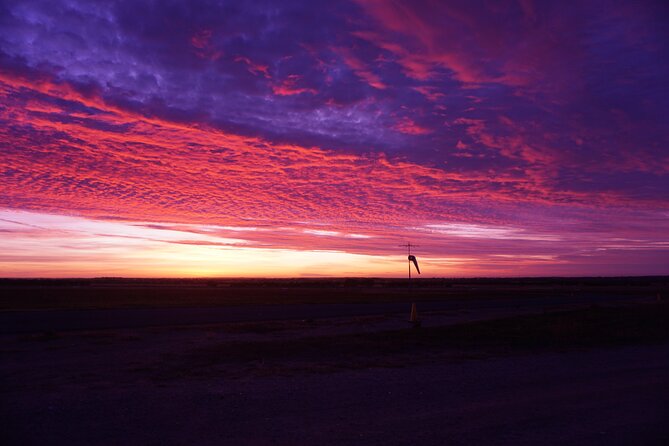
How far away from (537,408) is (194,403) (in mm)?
5593

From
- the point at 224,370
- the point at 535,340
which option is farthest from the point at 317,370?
the point at 535,340

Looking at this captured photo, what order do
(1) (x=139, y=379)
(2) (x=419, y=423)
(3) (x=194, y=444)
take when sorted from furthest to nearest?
(1) (x=139, y=379) → (2) (x=419, y=423) → (3) (x=194, y=444)

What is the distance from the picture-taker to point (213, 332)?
2159cm

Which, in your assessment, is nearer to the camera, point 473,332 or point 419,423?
point 419,423

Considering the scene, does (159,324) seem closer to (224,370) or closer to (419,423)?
(224,370)

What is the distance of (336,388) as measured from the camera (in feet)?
35.3

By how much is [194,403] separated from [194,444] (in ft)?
7.96

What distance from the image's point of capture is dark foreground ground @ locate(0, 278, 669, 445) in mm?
7605

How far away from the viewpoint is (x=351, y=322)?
2650 cm

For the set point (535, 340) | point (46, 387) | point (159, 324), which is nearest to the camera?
point (46, 387)

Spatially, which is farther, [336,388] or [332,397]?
[336,388]

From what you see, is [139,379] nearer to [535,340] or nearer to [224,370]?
[224,370]

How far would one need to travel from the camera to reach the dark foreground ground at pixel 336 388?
299 inches

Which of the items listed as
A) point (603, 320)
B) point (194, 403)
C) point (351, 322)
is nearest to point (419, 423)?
point (194, 403)
